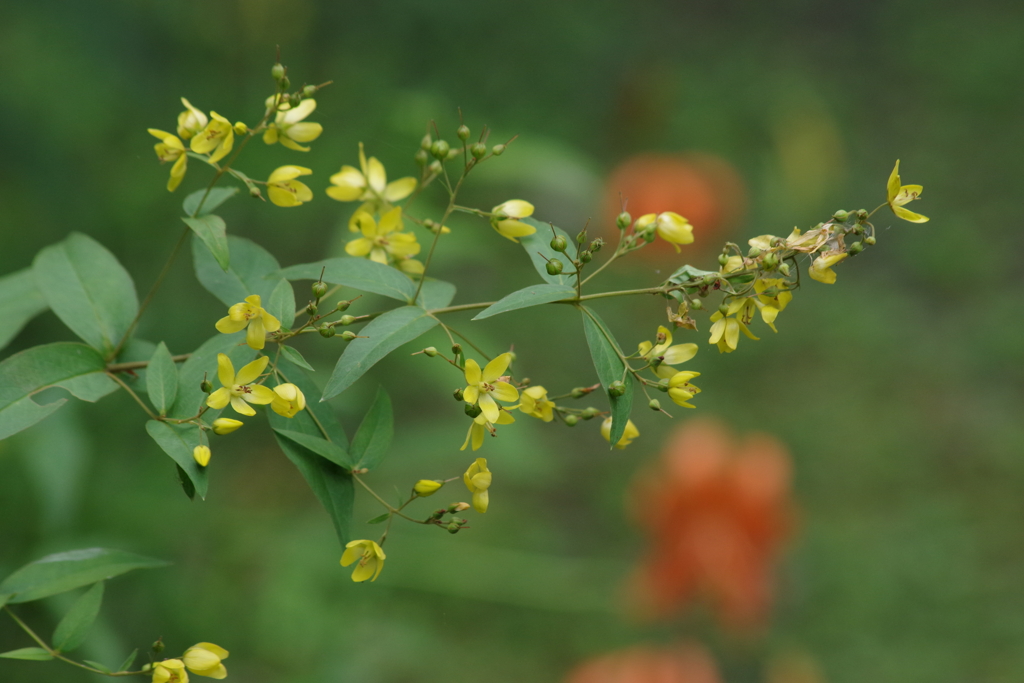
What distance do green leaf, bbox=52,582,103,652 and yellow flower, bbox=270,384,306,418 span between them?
0.14 metres

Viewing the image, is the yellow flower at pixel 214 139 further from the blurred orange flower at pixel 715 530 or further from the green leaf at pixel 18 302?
the blurred orange flower at pixel 715 530

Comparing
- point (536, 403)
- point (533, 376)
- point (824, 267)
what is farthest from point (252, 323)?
point (533, 376)

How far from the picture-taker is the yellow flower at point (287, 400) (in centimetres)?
35

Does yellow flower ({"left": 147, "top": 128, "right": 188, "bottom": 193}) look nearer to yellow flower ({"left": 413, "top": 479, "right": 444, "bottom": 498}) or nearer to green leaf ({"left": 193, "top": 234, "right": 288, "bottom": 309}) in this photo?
green leaf ({"left": 193, "top": 234, "right": 288, "bottom": 309})

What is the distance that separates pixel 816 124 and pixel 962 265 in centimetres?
58

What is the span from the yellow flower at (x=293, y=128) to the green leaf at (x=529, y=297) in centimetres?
15

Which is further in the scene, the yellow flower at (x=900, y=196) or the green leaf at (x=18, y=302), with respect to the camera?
the green leaf at (x=18, y=302)

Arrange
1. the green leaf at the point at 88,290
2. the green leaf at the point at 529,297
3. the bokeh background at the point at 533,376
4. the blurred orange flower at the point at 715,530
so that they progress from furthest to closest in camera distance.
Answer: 1. the blurred orange flower at the point at 715,530
2. the bokeh background at the point at 533,376
3. the green leaf at the point at 88,290
4. the green leaf at the point at 529,297

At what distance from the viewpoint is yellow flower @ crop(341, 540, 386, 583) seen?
0.37 m

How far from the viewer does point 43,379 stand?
394 mm

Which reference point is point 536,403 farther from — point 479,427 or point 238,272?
point 238,272

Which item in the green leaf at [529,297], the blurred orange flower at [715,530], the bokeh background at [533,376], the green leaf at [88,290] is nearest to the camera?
the green leaf at [529,297]

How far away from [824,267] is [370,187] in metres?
0.24

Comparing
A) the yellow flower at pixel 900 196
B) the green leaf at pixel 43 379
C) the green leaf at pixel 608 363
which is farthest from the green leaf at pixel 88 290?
the yellow flower at pixel 900 196
